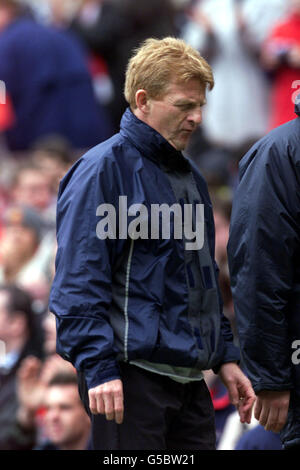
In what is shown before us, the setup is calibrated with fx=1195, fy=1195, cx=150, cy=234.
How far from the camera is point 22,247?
8445mm

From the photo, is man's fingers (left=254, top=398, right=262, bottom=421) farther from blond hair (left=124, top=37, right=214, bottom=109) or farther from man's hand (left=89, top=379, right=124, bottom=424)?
blond hair (left=124, top=37, right=214, bottom=109)

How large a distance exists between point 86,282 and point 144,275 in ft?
0.75

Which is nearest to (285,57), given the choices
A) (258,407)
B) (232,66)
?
(232,66)

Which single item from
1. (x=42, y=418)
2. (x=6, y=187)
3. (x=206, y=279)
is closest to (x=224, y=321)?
(x=206, y=279)

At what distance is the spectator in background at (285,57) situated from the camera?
9.43 m

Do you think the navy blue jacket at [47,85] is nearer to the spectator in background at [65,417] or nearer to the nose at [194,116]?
the spectator in background at [65,417]

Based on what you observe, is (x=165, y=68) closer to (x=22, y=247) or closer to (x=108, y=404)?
(x=108, y=404)

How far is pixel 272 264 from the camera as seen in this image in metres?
4.24

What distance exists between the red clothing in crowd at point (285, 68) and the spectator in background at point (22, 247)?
230 cm

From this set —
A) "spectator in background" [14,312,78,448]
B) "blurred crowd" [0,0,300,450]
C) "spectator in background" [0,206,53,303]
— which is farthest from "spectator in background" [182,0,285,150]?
"spectator in background" [14,312,78,448]

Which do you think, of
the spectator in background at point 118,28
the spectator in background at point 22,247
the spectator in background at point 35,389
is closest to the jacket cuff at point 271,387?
the spectator in background at point 35,389

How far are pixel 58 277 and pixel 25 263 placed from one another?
4.08 m
